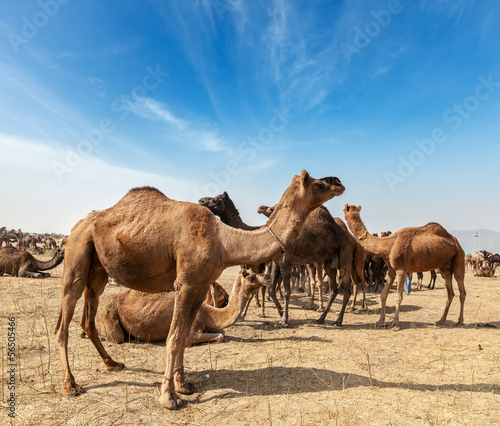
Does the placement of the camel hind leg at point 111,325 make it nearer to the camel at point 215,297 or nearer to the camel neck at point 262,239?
the camel at point 215,297

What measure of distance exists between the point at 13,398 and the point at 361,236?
8.66m

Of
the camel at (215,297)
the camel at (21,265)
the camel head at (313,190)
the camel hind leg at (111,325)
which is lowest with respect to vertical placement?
the camel hind leg at (111,325)

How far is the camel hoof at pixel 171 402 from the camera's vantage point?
4012 millimetres

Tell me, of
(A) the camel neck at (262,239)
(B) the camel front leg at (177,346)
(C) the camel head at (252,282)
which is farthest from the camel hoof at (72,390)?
(C) the camel head at (252,282)

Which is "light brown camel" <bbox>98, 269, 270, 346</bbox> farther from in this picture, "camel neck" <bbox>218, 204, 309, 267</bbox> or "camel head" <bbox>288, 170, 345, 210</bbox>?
"camel head" <bbox>288, 170, 345, 210</bbox>

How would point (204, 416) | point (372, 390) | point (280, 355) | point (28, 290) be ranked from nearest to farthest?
point (204, 416), point (372, 390), point (280, 355), point (28, 290)

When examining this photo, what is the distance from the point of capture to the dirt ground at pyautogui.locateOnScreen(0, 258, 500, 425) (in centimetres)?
386

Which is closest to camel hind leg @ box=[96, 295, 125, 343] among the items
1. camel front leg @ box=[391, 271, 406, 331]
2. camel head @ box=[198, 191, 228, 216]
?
camel head @ box=[198, 191, 228, 216]

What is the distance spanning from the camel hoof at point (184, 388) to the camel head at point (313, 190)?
117 inches

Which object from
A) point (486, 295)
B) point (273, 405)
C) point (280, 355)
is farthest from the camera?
point (486, 295)

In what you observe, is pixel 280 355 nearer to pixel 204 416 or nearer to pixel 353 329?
pixel 204 416

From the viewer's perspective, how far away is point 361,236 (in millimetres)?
9656

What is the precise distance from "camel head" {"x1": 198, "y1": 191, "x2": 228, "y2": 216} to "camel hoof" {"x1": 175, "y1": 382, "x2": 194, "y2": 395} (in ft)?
20.4

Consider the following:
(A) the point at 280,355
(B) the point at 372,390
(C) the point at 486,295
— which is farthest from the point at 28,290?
(C) the point at 486,295
